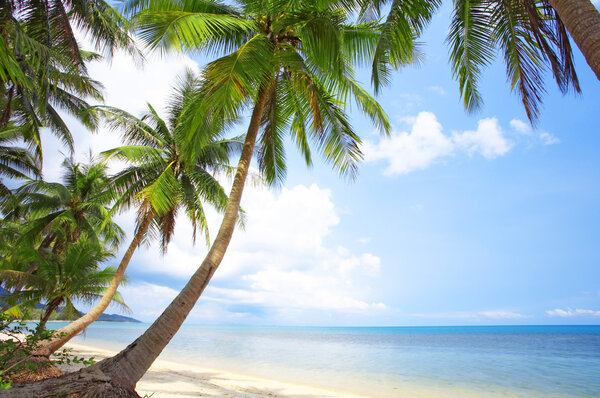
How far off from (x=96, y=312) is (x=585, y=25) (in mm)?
10070

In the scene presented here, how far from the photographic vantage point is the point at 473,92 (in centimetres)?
546

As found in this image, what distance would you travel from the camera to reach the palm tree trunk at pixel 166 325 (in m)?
3.91

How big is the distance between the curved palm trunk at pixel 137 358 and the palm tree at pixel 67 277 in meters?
6.75

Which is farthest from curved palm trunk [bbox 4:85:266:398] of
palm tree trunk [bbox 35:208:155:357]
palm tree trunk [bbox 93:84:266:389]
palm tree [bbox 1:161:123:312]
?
palm tree [bbox 1:161:123:312]

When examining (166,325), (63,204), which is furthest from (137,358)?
(63,204)

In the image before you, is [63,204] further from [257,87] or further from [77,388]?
[77,388]

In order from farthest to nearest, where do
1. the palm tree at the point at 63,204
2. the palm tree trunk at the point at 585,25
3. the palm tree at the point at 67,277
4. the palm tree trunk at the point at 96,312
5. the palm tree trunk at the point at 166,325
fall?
1. the palm tree at the point at 63,204
2. the palm tree at the point at 67,277
3. the palm tree trunk at the point at 96,312
4. the palm tree trunk at the point at 166,325
5. the palm tree trunk at the point at 585,25

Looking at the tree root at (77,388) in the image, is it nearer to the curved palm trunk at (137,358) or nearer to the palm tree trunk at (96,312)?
the curved palm trunk at (137,358)

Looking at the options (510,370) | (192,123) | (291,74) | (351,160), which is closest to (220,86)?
(192,123)

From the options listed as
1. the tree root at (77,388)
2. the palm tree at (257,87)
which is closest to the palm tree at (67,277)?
the palm tree at (257,87)

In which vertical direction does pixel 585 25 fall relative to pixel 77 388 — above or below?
above

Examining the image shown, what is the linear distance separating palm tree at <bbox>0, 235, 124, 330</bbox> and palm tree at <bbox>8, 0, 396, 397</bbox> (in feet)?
19.6

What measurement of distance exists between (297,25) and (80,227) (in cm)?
1223

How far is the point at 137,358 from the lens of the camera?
4.08m
